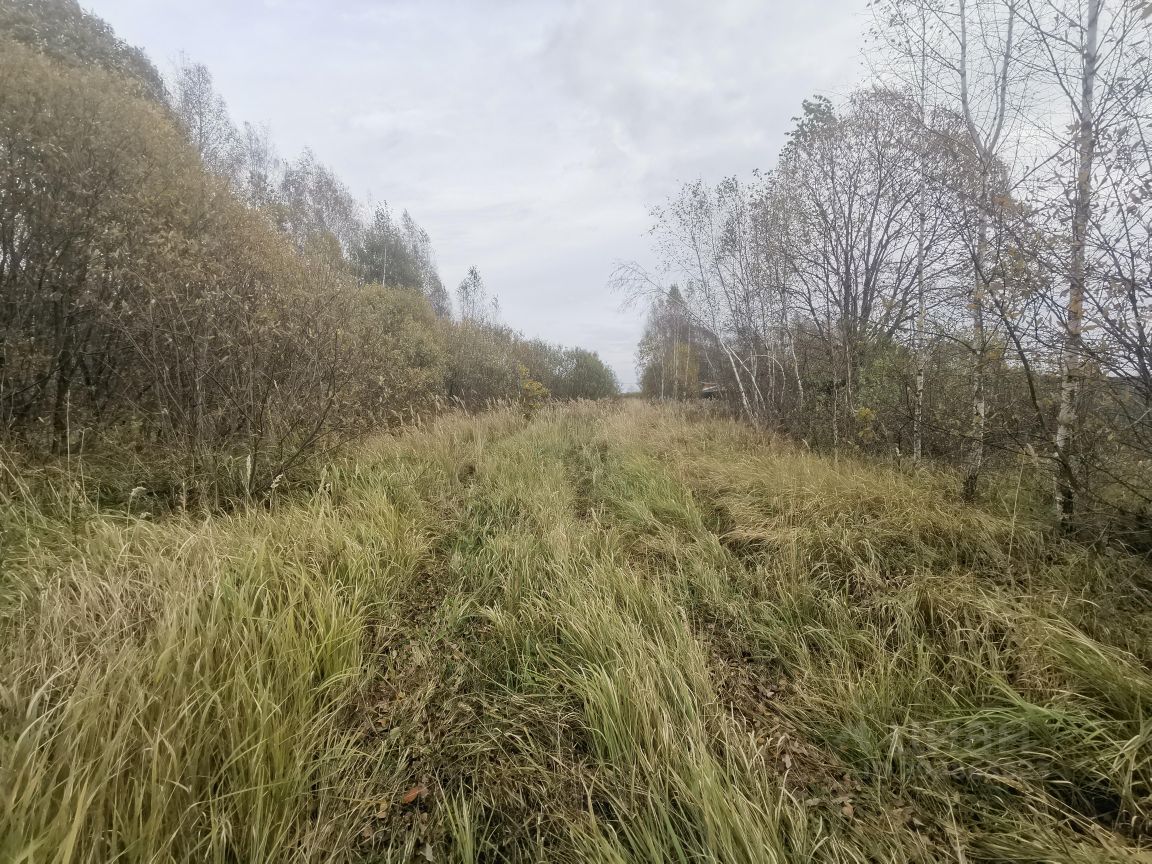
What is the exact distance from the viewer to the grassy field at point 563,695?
119cm

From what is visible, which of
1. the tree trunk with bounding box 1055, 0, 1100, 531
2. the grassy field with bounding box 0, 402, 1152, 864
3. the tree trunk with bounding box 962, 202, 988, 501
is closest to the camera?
the grassy field with bounding box 0, 402, 1152, 864

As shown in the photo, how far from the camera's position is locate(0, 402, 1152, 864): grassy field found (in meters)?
1.19

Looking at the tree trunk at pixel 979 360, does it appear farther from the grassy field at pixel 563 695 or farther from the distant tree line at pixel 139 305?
the distant tree line at pixel 139 305

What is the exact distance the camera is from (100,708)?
1196mm

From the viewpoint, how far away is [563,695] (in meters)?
1.78

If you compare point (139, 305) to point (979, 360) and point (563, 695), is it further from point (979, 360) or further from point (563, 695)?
point (979, 360)

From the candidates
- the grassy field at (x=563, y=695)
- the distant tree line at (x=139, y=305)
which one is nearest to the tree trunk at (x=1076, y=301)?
the grassy field at (x=563, y=695)

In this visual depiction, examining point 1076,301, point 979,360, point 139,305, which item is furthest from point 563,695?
point 139,305

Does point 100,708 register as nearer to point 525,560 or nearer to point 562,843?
point 562,843

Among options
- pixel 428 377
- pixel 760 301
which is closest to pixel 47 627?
pixel 428 377

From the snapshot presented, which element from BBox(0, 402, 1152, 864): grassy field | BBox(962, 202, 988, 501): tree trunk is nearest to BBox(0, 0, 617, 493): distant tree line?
BBox(0, 402, 1152, 864): grassy field

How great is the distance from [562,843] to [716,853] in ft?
1.62

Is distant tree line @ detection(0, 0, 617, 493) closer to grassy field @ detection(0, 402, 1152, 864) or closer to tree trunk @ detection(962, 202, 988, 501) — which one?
grassy field @ detection(0, 402, 1152, 864)

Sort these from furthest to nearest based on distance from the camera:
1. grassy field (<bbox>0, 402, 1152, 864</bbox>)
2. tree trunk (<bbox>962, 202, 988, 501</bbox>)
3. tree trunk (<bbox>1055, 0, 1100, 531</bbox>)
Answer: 1. tree trunk (<bbox>962, 202, 988, 501</bbox>)
2. tree trunk (<bbox>1055, 0, 1100, 531</bbox>)
3. grassy field (<bbox>0, 402, 1152, 864</bbox>)
